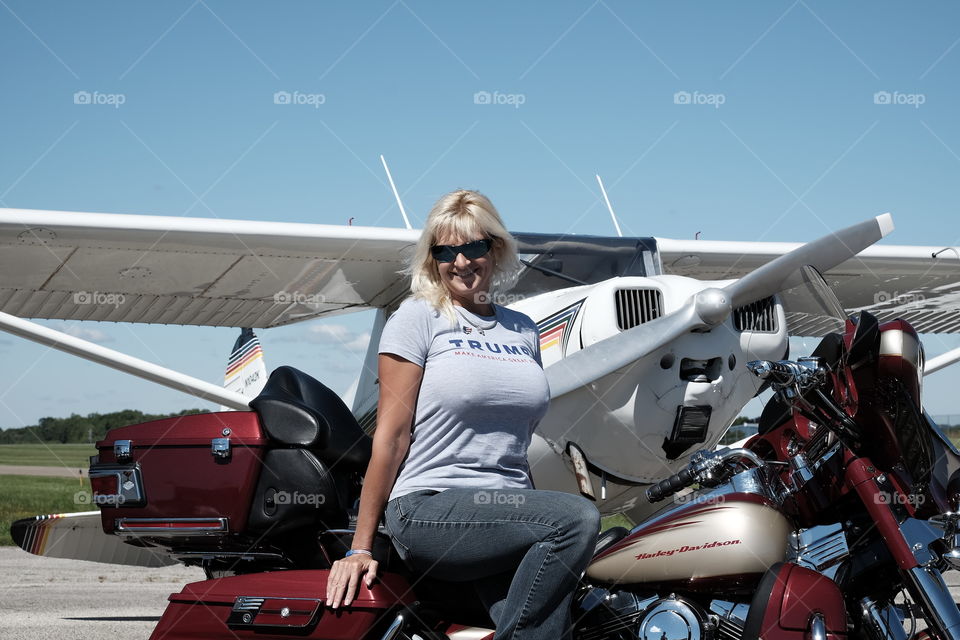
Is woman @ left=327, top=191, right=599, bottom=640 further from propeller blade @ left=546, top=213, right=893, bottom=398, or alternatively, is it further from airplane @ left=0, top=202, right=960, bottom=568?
propeller blade @ left=546, top=213, right=893, bottom=398

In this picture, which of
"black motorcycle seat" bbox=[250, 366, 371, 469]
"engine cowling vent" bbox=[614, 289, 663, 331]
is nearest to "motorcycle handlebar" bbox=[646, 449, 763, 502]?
"black motorcycle seat" bbox=[250, 366, 371, 469]

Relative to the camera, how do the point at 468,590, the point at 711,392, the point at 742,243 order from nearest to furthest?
the point at 468,590 → the point at 711,392 → the point at 742,243

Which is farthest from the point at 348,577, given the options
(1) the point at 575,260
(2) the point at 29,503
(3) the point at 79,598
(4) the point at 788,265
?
(2) the point at 29,503

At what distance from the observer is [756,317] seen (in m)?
4.83

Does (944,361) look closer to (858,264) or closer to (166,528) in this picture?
(858,264)

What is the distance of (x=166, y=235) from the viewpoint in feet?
22.1

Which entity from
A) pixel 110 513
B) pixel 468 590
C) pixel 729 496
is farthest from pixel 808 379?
pixel 110 513

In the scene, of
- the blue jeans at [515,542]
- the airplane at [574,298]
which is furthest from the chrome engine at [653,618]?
the airplane at [574,298]

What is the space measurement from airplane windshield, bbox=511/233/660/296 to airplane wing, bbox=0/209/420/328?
1.49m

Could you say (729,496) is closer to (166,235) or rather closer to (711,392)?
(711,392)

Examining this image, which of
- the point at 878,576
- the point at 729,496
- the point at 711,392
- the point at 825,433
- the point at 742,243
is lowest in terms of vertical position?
the point at 878,576

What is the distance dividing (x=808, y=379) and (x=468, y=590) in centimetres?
87

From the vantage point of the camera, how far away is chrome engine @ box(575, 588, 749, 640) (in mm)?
1897

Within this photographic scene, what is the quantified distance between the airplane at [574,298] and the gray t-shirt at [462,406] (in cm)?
139
